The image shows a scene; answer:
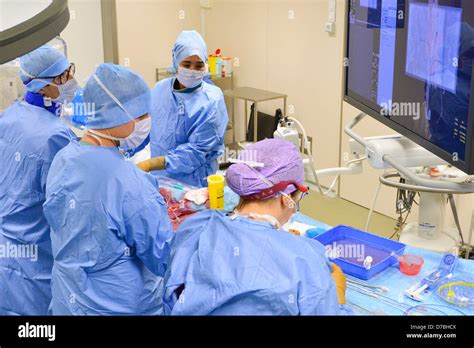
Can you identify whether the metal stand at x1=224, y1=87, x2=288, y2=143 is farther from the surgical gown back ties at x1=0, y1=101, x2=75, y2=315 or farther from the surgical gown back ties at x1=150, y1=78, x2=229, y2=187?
the surgical gown back ties at x1=0, y1=101, x2=75, y2=315

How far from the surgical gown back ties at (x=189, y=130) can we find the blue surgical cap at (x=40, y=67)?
0.67 metres

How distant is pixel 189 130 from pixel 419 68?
1384 millimetres

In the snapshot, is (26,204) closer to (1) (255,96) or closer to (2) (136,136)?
(2) (136,136)

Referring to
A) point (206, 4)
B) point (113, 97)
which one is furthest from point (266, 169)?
point (206, 4)

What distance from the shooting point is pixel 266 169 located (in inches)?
62.1

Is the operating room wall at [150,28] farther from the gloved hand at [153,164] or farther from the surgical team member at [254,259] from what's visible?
the surgical team member at [254,259]

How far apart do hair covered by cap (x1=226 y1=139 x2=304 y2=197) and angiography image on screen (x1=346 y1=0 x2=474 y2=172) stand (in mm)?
451

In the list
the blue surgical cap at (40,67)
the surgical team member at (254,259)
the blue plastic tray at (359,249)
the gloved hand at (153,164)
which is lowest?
the blue plastic tray at (359,249)

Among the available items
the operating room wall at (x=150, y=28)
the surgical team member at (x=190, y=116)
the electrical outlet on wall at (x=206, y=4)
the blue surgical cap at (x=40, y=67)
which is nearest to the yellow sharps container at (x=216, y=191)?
the surgical team member at (x=190, y=116)

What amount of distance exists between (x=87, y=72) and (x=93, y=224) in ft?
12.1

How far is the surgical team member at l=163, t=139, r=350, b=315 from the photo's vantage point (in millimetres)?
1303

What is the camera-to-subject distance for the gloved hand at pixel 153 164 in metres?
2.71

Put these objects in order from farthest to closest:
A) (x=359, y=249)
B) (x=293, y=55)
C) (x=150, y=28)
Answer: (x=150, y=28) < (x=293, y=55) < (x=359, y=249)

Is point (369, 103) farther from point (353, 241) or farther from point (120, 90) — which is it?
point (120, 90)
